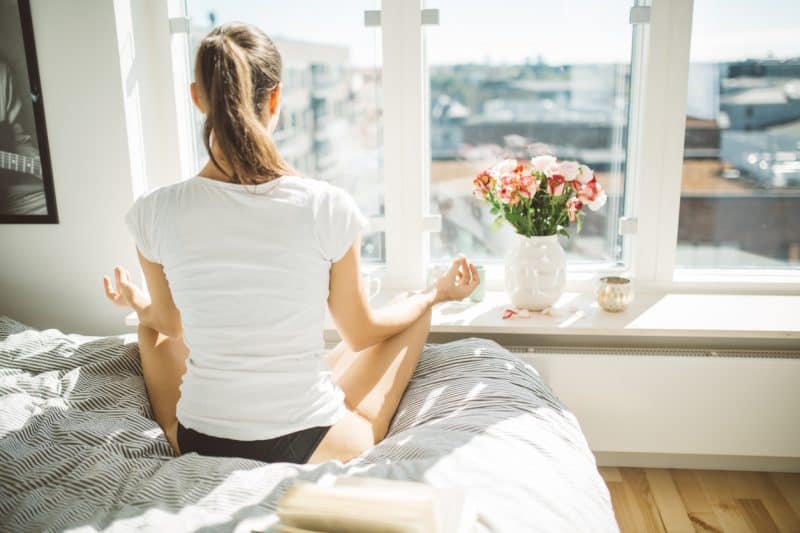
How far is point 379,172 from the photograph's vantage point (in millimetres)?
2277

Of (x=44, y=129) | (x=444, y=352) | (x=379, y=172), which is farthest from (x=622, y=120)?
(x=44, y=129)

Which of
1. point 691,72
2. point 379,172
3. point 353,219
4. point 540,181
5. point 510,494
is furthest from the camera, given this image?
point 379,172

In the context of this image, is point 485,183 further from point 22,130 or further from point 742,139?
point 22,130

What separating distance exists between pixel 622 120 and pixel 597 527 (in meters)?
1.48

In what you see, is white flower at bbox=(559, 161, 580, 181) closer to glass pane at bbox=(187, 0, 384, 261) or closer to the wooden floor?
glass pane at bbox=(187, 0, 384, 261)

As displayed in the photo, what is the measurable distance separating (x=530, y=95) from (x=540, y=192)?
436mm

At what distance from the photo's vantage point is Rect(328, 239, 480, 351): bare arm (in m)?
1.30

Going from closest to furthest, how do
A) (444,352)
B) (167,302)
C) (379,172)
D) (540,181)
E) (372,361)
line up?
(167,302), (372,361), (444,352), (540,181), (379,172)

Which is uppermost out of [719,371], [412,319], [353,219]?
[353,219]

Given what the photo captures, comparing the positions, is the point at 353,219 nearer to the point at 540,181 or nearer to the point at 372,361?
the point at 372,361

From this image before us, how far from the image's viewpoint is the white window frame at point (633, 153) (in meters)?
2.03

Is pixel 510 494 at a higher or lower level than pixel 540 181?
lower

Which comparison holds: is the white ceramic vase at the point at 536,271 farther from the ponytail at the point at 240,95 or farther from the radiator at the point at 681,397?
the ponytail at the point at 240,95

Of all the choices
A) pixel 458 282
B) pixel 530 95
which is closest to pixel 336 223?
pixel 458 282
